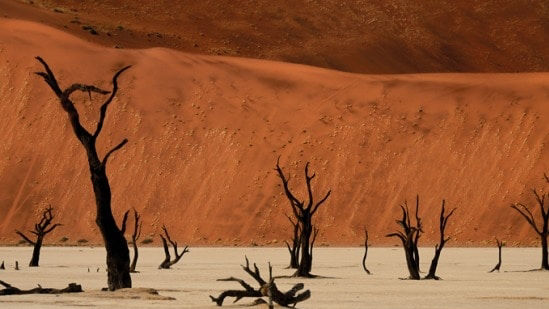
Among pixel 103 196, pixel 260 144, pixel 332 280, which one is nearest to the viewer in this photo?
pixel 103 196

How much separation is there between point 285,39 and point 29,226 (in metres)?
46.1

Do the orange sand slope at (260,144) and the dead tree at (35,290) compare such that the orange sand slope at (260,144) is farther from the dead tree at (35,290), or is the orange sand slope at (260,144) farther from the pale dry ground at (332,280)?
the dead tree at (35,290)

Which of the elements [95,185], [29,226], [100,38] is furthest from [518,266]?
[100,38]

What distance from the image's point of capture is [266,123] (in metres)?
76.9

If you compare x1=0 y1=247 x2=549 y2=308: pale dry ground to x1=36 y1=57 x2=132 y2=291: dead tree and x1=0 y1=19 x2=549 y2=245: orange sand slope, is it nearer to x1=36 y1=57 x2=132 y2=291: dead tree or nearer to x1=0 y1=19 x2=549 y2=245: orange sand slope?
x1=36 y1=57 x2=132 y2=291: dead tree

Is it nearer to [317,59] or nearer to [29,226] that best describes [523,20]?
[317,59]

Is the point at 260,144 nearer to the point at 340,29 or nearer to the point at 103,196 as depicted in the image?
the point at 340,29

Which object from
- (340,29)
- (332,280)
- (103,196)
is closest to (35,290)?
(103,196)

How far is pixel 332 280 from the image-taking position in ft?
102

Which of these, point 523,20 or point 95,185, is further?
point 523,20

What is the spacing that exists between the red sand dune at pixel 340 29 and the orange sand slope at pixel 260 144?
17052 millimetres

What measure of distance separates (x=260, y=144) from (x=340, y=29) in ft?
127

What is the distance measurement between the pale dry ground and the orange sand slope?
1331cm

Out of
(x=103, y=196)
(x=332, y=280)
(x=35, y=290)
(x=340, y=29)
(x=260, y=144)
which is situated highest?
(x=340, y=29)
